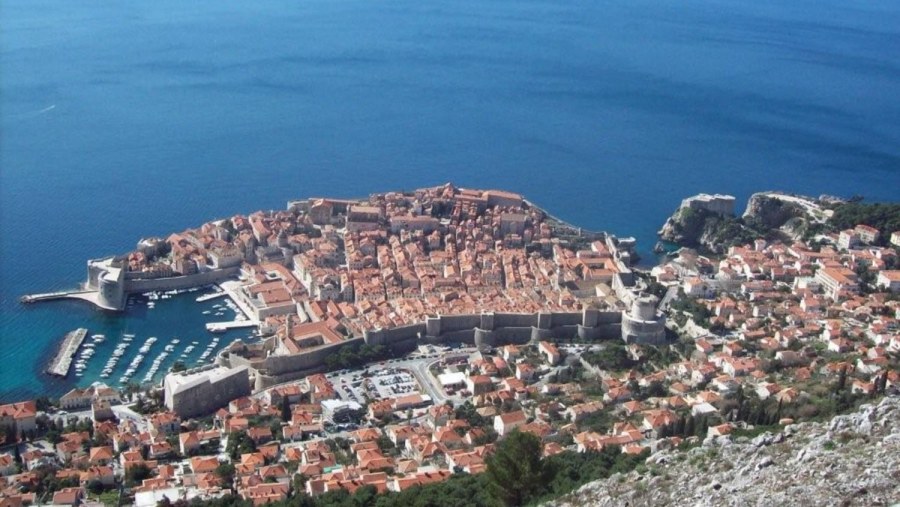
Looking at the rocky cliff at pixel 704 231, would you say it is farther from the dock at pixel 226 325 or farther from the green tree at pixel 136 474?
the green tree at pixel 136 474

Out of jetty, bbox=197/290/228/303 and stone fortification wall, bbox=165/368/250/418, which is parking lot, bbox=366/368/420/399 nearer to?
stone fortification wall, bbox=165/368/250/418

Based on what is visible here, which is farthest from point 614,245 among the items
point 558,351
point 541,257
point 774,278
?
point 558,351

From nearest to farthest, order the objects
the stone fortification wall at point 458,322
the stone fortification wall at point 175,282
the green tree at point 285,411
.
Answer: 1. the green tree at point 285,411
2. the stone fortification wall at point 458,322
3. the stone fortification wall at point 175,282

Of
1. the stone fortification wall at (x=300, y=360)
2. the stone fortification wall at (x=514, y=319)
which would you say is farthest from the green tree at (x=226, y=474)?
the stone fortification wall at (x=514, y=319)

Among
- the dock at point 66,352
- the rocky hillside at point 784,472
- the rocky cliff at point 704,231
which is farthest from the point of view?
the rocky cliff at point 704,231

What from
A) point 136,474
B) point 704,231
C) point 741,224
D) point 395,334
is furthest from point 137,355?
point 741,224
